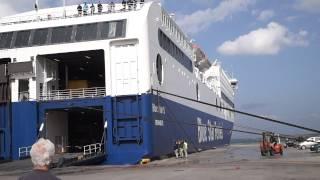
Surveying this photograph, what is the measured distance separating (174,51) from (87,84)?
6.40 meters

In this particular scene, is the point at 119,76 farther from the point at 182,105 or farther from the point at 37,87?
the point at 182,105

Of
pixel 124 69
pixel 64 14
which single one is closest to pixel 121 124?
pixel 124 69

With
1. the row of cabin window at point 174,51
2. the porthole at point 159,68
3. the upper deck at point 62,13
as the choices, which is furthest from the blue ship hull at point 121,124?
the upper deck at point 62,13

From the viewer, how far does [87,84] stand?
32.6 m

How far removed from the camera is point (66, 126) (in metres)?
32.1

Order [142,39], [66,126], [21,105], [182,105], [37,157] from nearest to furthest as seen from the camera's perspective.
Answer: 1. [37,157]
2. [142,39]
3. [21,105]
4. [66,126]
5. [182,105]

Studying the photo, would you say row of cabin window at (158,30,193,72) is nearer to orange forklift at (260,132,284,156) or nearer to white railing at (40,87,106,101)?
white railing at (40,87,106,101)

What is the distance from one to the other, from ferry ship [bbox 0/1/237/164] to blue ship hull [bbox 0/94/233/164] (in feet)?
0.17

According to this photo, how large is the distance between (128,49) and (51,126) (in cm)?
673

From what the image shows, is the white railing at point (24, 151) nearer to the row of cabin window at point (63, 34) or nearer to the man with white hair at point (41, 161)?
the row of cabin window at point (63, 34)

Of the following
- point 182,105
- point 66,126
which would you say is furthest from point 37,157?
point 182,105

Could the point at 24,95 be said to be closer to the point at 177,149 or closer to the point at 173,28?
the point at 177,149

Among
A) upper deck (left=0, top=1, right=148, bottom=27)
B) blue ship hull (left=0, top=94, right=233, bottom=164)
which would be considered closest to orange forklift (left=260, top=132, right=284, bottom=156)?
blue ship hull (left=0, top=94, right=233, bottom=164)

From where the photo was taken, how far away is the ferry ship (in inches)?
1044
